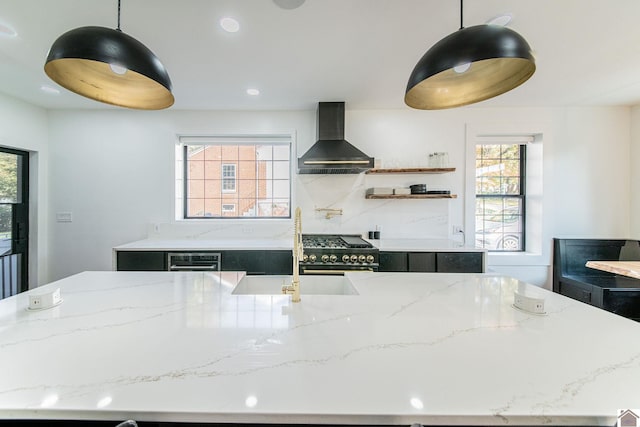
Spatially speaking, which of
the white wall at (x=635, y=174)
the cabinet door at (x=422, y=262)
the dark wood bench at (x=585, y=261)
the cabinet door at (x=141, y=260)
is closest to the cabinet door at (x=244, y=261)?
the cabinet door at (x=141, y=260)

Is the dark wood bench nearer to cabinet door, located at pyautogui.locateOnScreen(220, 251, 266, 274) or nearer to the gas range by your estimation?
the gas range

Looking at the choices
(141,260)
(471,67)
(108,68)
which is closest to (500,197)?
(471,67)

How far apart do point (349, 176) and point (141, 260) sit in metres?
2.56

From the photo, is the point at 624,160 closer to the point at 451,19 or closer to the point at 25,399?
the point at 451,19

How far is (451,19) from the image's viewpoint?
1.73m

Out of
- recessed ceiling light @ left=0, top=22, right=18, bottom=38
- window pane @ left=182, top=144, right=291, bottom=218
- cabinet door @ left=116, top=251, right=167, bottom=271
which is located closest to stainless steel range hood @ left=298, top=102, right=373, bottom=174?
window pane @ left=182, top=144, right=291, bottom=218

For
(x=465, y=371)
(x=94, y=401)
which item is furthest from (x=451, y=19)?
(x=94, y=401)

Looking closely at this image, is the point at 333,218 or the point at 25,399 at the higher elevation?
the point at 333,218

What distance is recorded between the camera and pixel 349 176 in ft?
11.1

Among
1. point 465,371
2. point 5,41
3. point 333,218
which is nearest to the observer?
point 465,371

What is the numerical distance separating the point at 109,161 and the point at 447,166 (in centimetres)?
434

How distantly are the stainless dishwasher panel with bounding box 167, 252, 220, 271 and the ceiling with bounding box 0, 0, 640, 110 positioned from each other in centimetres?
175

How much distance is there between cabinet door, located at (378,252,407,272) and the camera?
8.91ft

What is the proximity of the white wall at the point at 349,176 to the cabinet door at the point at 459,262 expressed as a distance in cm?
72
